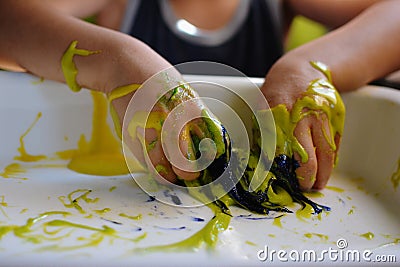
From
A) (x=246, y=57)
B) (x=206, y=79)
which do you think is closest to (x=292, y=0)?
(x=246, y=57)

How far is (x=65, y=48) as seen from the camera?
55cm

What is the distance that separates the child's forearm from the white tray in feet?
0.09

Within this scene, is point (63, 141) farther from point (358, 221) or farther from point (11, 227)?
point (358, 221)

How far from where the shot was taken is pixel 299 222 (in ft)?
1.38

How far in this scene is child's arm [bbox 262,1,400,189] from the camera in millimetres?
491

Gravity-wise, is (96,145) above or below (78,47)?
below

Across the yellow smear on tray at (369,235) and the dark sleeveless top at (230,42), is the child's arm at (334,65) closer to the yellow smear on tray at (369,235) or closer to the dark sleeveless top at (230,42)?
the yellow smear on tray at (369,235)

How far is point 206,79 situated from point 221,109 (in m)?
0.04

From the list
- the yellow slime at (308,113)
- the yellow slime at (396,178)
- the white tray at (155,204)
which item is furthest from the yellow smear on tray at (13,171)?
the yellow slime at (396,178)

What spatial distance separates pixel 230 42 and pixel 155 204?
0.56 m

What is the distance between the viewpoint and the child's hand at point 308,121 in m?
0.48

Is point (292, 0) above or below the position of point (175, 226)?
above

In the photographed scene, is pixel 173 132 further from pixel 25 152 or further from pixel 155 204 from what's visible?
pixel 25 152

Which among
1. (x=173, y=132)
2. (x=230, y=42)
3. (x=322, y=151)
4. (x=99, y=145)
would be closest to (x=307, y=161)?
(x=322, y=151)
